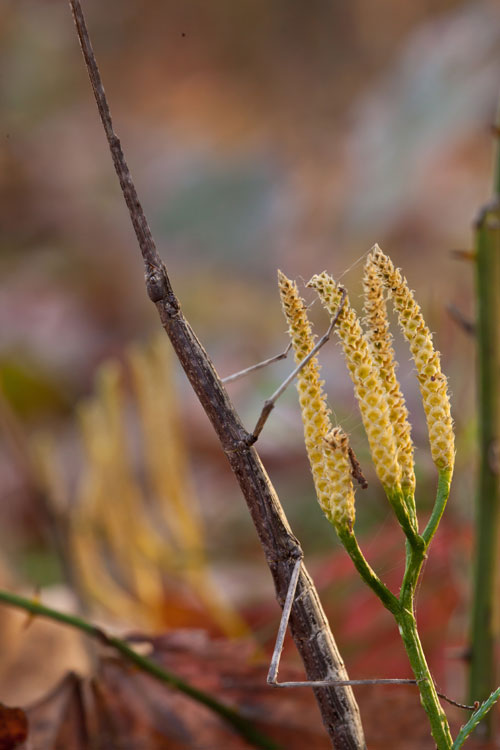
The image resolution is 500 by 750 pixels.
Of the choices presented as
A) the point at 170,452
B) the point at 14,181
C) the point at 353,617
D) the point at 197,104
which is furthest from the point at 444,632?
the point at 197,104

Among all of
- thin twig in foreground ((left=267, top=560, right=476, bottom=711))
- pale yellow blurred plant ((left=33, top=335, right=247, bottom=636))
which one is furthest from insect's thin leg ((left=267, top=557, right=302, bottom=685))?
pale yellow blurred plant ((left=33, top=335, right=247, bottom=636))

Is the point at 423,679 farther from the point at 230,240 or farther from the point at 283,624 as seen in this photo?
the point at 230,240

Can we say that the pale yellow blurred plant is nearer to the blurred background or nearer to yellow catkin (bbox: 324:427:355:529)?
the blurred background

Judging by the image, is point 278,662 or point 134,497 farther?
point 134,497

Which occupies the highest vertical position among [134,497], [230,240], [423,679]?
[230,240]

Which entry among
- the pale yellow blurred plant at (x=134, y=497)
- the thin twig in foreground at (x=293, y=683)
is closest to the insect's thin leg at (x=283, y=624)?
the thin twig in foreground at (x=293, y=683)

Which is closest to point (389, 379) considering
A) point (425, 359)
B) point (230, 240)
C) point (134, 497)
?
point (425, 359)

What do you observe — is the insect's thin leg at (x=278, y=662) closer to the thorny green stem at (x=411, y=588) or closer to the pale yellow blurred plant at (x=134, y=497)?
the thorny green stem at (x=411, y=588)
